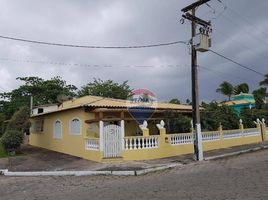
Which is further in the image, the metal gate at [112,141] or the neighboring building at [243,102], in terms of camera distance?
the neighboring building at [243,102]

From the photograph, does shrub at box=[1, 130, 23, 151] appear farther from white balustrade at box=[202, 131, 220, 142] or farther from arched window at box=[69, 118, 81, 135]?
white balustrade at box=[202, 131, 220, 142]

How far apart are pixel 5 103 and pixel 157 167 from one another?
35.0 metres

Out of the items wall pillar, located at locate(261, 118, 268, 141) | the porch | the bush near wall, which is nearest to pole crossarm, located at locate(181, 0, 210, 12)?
the porch

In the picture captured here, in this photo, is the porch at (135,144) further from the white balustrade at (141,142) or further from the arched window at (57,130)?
the arched window at (57,130)

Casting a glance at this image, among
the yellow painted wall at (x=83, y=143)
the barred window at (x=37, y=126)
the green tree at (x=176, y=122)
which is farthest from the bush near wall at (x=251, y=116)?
the barred window at (x=37, y=126)

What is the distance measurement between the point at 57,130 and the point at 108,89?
63.3 feet

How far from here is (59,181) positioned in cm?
1100

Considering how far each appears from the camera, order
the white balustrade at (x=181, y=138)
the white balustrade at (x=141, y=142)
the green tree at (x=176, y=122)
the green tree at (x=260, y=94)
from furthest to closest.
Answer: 1. the green tree at (x=260, y=94)
2. the green tree at (x=176, y=122)
3. the white balustrade at (x=181, y=138)
4. the white balustrade at (x=141, y=142)

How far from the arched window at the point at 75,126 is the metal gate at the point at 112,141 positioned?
3298 mm

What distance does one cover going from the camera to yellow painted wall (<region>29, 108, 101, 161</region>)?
658 inches

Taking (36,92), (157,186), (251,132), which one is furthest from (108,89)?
(157,186)

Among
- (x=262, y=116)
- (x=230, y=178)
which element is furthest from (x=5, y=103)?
(x=230, y=178)

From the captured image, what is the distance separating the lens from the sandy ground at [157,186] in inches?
301

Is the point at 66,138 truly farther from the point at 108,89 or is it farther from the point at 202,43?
the point at 108,89
